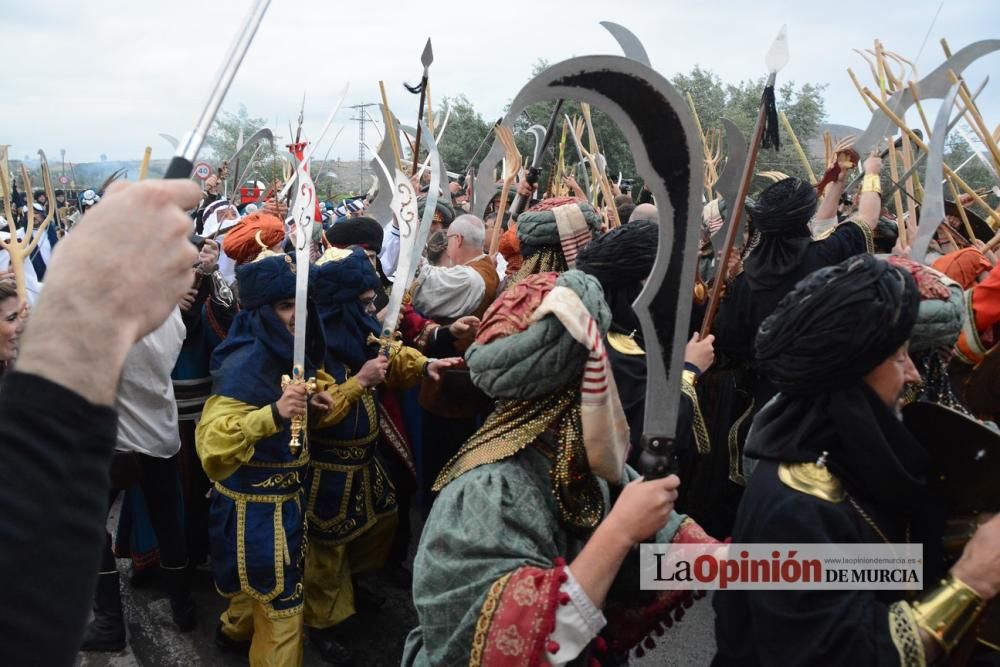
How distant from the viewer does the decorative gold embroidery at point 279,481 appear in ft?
10.4

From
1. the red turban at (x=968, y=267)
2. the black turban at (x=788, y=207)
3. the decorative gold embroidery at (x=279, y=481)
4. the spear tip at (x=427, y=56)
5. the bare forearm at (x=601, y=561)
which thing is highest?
the spear tip at (x=427, y=56)

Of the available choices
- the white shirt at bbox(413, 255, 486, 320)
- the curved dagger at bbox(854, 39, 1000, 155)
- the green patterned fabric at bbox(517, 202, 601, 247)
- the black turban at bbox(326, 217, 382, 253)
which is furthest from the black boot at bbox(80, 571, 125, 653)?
the curved dagger at bbox(854, 39, 1000, 155)

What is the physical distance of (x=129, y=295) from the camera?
82 centimetres

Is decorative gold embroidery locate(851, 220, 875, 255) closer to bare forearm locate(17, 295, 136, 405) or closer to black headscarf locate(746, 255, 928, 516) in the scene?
black headscarf locate(746, 255, 928, 516)

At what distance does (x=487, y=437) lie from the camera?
188 cm

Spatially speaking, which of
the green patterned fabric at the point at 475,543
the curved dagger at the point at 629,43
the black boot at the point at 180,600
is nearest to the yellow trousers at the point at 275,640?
the black boot at the point at 180,600

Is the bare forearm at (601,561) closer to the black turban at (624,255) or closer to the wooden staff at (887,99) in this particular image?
the black turban at (624,255)

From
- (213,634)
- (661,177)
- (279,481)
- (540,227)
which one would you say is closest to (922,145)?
(540,227)

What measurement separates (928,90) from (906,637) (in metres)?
4.01

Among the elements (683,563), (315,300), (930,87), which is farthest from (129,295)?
(930,87)

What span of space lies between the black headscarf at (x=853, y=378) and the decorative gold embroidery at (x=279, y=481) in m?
2.26

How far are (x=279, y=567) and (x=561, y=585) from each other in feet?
6.45

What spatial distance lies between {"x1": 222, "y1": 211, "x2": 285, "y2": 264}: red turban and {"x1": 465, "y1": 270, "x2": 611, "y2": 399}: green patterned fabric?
2949mm

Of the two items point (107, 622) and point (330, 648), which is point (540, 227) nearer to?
point (330, 648)
